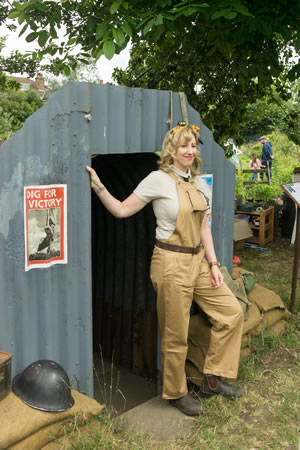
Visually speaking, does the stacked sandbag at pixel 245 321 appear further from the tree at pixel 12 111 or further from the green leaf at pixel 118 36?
the tree at pixel 12 111

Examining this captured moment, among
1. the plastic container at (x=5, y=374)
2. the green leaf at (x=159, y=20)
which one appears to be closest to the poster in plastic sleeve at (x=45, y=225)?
the plastic container at (x=5, y=374)

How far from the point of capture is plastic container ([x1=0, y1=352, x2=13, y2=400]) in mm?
2971

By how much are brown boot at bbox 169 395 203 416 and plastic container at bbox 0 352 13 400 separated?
157cm

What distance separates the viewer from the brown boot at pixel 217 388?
406 cm

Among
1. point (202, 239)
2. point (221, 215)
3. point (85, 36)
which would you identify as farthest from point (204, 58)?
point (202, 239)

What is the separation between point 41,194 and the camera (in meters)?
3.25

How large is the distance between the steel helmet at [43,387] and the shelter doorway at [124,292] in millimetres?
1508

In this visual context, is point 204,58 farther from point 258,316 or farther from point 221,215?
point 258,316

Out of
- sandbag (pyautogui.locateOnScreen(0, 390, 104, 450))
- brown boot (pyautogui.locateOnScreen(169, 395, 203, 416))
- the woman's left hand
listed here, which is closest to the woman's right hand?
the woman's left hand

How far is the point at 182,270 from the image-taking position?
3.78 metres

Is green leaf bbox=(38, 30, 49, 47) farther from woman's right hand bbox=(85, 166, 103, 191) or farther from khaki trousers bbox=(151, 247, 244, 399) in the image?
khaki trousers bbox=(151, 247, 244, 399)

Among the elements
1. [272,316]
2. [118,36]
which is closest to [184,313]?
[272,316]

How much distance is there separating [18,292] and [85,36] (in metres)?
4.62

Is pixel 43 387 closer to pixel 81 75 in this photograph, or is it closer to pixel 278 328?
pixel 278 328
